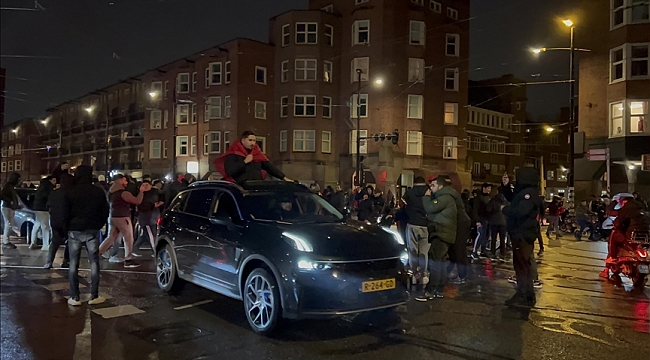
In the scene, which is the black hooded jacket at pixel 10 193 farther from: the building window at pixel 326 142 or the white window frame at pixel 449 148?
the white window frame at pixel 449 148

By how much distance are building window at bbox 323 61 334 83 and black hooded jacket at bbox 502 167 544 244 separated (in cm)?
3249

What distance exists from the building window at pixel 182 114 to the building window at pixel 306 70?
12.0 metres

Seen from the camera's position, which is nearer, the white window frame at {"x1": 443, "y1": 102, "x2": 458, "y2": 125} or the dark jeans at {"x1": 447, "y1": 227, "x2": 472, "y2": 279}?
the dark jeans at {"x1": 447, "y1": 227, "x2": 472, "y2": 279}

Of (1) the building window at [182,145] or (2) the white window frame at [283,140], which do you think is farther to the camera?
(1) the building window at [182,145]

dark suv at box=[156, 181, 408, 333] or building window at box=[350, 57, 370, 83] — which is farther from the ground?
building window at box=[350, 57, 370, 83]

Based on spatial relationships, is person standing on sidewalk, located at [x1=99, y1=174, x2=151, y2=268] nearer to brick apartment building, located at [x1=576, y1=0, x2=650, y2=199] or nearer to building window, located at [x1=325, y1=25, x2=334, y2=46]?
brick apartment building, located at [x1=576, y1=0, x2=650, y2=199]

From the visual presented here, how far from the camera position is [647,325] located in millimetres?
6961

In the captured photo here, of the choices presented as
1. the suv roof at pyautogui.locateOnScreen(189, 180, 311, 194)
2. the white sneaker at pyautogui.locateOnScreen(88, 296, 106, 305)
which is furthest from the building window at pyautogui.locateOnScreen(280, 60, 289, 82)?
the white sneaker at pyautogui.locateOnScreen(88, 296, 106, 305)

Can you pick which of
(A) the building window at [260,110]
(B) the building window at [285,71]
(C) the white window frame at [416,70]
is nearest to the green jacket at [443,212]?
(C) the white window frame at [416,70]

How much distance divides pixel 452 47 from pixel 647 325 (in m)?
35.8

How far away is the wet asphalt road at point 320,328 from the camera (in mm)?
5613

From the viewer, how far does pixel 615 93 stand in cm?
2503

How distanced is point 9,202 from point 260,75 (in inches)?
1175

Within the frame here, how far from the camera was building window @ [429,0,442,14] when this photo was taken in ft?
130
